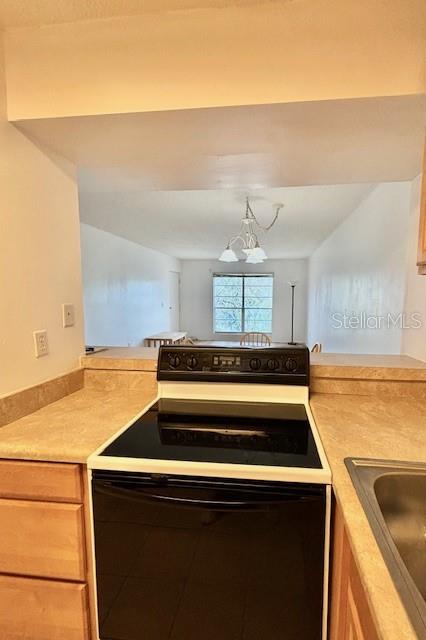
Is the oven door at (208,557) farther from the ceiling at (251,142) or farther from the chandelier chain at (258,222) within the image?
the chandelier chain at (258,222)

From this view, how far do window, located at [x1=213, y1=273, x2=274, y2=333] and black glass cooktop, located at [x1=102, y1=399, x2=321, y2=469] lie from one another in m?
7.28

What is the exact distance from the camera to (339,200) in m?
3.18

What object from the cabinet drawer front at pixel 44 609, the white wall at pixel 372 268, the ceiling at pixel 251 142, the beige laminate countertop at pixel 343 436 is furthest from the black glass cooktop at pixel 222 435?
the white wall at pixel 372 268

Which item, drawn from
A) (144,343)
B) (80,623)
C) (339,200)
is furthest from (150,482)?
(144,343)

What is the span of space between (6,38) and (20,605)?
1.91 m

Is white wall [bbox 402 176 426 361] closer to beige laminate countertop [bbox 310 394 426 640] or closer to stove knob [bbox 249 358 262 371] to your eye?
beige laminate countertop [bbox 310 394 426 640]

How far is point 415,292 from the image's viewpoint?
5.63 feet

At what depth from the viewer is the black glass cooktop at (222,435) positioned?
3.32ft

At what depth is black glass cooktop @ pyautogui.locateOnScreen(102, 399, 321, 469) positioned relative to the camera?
101 centimetres

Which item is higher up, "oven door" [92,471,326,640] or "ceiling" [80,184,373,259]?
"ceiling" [80,184,373,259]

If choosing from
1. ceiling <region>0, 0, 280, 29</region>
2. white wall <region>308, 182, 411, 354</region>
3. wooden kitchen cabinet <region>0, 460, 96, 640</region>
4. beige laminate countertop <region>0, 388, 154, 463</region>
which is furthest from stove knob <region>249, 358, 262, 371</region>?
ceiling <region>0, 0, 280, 29</region>

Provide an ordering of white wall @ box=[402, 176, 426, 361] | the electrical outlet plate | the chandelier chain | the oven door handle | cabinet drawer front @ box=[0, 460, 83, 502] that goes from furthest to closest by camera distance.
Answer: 1. the chandelier chain
2. white wall @ box=[402, 176, 426, 361]
3. the electrical outlet plate
4. cabinet drawer front @ box=[0, 460, 83, 502]
5. the oven door handle

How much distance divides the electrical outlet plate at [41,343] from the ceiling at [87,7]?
43.2 inches

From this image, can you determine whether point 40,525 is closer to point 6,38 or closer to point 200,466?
point 200,466
